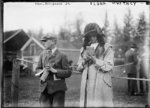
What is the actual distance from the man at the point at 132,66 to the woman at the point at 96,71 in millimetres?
152

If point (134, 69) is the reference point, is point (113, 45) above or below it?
above

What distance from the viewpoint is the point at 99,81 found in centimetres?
165

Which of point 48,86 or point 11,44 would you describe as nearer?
point 48,86

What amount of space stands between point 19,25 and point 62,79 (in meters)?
0.59

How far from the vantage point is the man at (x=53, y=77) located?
166 cm

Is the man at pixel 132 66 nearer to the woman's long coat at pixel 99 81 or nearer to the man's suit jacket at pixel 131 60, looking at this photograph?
the man's suit jacket at pixel 131 60

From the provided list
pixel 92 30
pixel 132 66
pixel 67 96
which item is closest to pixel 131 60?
pixel 132 66

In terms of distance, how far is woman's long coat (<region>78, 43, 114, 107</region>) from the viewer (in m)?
1.64

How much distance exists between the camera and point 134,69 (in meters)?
1.70

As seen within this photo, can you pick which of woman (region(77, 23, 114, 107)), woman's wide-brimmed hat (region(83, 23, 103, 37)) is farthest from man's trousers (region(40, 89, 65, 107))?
woman's wide-brimmed hat (region(83, 23, 103, 37))

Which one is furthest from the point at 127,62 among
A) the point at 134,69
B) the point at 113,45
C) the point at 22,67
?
the point at 22,67

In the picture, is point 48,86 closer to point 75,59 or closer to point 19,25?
point 75,59

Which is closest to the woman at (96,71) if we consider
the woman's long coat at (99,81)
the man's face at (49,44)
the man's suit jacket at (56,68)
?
the woman's long coat at (99,81)

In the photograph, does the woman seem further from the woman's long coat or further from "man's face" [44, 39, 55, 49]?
"man's face" [44, 39, 55, 49]
